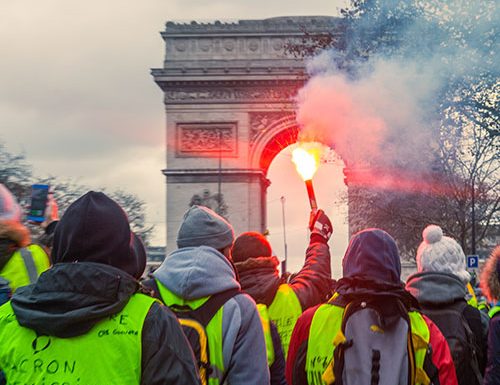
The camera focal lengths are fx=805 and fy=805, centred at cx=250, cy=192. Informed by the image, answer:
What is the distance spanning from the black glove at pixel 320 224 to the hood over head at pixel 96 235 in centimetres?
173

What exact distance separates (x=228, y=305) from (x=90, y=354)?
850mm

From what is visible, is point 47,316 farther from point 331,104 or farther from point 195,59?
point 195,59

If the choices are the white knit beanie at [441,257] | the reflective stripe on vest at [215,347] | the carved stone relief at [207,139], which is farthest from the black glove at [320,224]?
the carved stone relief at [207,139]

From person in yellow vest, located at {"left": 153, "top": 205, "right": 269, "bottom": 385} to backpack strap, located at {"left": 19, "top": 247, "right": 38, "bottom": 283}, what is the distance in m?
Answer: 0.84

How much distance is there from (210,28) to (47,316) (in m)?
30.5

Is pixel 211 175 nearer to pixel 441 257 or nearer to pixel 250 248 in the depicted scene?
pixel 250 248

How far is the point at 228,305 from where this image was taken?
9.62 ft

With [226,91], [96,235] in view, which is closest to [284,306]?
[96,235]

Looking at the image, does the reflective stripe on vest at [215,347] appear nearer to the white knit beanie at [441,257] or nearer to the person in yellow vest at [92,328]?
the person in yellow vest at [92,328]

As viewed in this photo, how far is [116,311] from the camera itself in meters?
2.16

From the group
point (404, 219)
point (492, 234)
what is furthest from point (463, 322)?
point (492, 234)

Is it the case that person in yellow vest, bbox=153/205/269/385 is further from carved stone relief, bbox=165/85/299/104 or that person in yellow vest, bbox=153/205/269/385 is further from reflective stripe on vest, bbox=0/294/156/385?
carved stone relief, bbox=165/85/299/104

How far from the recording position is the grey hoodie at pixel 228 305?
2.88m

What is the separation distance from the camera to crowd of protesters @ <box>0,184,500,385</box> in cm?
216
